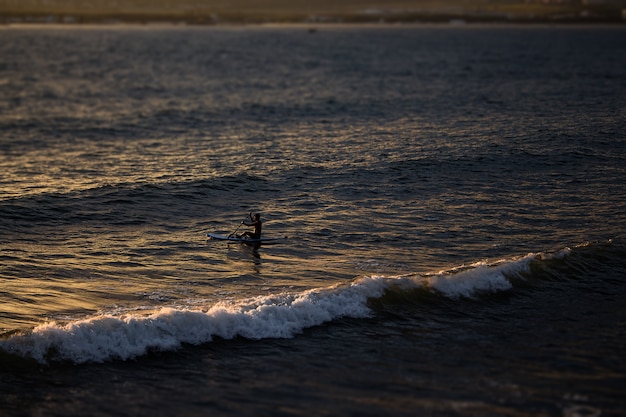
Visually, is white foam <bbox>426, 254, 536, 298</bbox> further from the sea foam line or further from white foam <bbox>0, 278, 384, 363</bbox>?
white foam <bbox>0, 278, 384, 363</bbox>

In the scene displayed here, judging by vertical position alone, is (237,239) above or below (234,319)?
above

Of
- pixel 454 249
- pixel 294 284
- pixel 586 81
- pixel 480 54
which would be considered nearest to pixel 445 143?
pixel 454 249

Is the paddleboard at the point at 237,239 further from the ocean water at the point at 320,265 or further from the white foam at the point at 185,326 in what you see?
the white foam at the point at 185,326

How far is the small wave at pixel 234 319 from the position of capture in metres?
19.5

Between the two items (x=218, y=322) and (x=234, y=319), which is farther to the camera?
(x=234, y=319)

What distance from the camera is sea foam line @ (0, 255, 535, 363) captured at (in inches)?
767

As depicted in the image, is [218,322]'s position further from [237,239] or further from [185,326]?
[237,239]

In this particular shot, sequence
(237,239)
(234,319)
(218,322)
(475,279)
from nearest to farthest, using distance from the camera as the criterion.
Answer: (218,322) → (234,319) → (475,279) → (237,239)

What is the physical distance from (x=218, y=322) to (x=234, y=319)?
432 millimetres

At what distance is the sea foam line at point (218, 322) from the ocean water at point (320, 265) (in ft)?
0.18

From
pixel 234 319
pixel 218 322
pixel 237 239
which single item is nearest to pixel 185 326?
pixel 218 322

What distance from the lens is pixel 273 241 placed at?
28.3 m

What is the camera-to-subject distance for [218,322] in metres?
20.8

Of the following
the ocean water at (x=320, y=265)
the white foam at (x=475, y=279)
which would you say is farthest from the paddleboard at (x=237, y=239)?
the white foam at (x=475, y=279)
